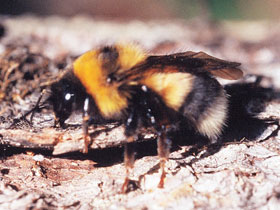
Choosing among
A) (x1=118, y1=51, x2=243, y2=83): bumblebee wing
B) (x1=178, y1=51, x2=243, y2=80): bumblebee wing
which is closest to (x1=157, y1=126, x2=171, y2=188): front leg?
(x1=118, y1=51, x2=243, y2=83): bumblebee wing

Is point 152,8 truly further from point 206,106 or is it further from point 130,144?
point 130,144

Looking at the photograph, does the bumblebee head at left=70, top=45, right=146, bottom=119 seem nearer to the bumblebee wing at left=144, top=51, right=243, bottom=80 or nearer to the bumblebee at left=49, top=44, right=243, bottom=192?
the bumblebee at left=49, top=44, right=243, bottom=192

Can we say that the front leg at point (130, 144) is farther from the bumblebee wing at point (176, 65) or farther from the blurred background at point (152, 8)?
the blurred background at point (152, 8)

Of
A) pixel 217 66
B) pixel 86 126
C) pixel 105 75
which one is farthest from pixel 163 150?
pixel 217 66

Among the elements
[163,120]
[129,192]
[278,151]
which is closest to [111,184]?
[129,192]

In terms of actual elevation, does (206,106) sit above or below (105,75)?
below

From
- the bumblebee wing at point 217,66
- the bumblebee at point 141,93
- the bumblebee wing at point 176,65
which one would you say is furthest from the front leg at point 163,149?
the bumblebee wing at point 217,66
